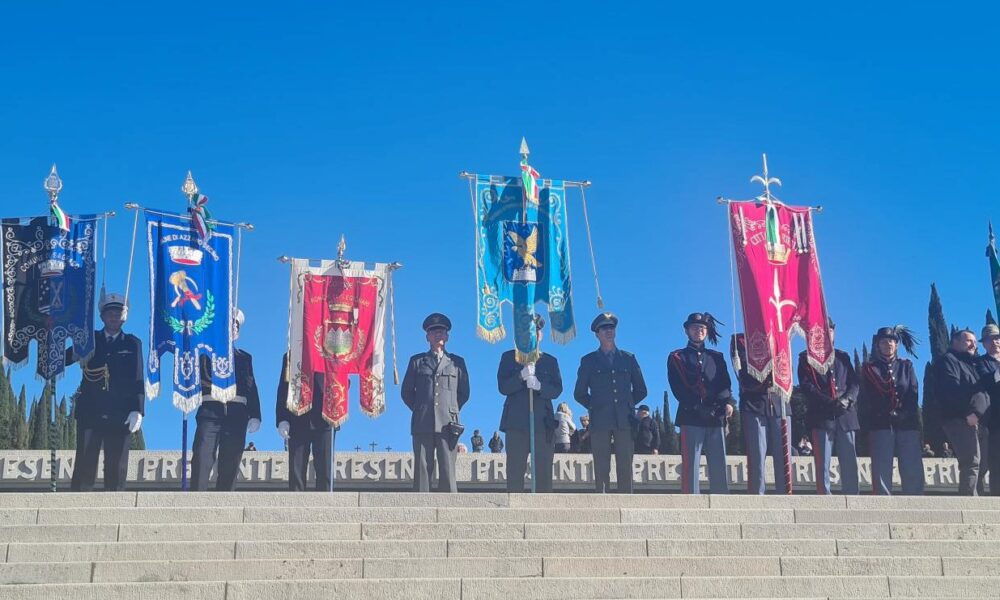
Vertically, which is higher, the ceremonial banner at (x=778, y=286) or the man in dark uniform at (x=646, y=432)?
the ceremonial banner at (x=778, y=286)

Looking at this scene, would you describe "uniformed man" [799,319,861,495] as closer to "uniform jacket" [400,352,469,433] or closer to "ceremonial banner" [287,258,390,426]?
"uniform jacket" [400,352,469,433]

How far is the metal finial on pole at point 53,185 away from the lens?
39.3 feet

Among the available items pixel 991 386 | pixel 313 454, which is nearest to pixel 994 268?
pixel 991 386

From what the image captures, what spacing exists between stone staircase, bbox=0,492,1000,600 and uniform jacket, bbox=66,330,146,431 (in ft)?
8.34

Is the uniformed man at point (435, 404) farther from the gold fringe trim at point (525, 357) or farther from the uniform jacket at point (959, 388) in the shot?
the uniform jacket at point (959, 388)

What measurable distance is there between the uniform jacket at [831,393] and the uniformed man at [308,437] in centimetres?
491

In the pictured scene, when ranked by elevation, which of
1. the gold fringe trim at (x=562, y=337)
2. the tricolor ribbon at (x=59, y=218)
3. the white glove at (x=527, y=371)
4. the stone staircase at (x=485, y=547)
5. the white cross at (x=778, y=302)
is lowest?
the stone staircase at (x=485, y=547)

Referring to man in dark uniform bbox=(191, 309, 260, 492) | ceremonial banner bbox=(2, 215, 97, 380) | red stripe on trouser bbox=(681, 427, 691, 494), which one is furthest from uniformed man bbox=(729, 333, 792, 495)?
ceremonial banner bbox=(2, 215, 97, 380)

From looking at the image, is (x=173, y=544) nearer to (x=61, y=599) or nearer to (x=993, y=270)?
(x=61, y=599)

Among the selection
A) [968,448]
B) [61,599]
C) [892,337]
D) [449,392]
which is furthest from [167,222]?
[968,448]

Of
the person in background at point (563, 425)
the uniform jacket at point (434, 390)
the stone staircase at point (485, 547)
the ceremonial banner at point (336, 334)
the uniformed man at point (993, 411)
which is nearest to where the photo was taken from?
the stone staircase at point (485, 547)

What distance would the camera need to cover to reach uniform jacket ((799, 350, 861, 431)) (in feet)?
37.3

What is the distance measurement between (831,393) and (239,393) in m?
6.11

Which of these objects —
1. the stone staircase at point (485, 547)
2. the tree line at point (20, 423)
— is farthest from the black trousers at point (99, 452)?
the tree line at point (20, 423)
